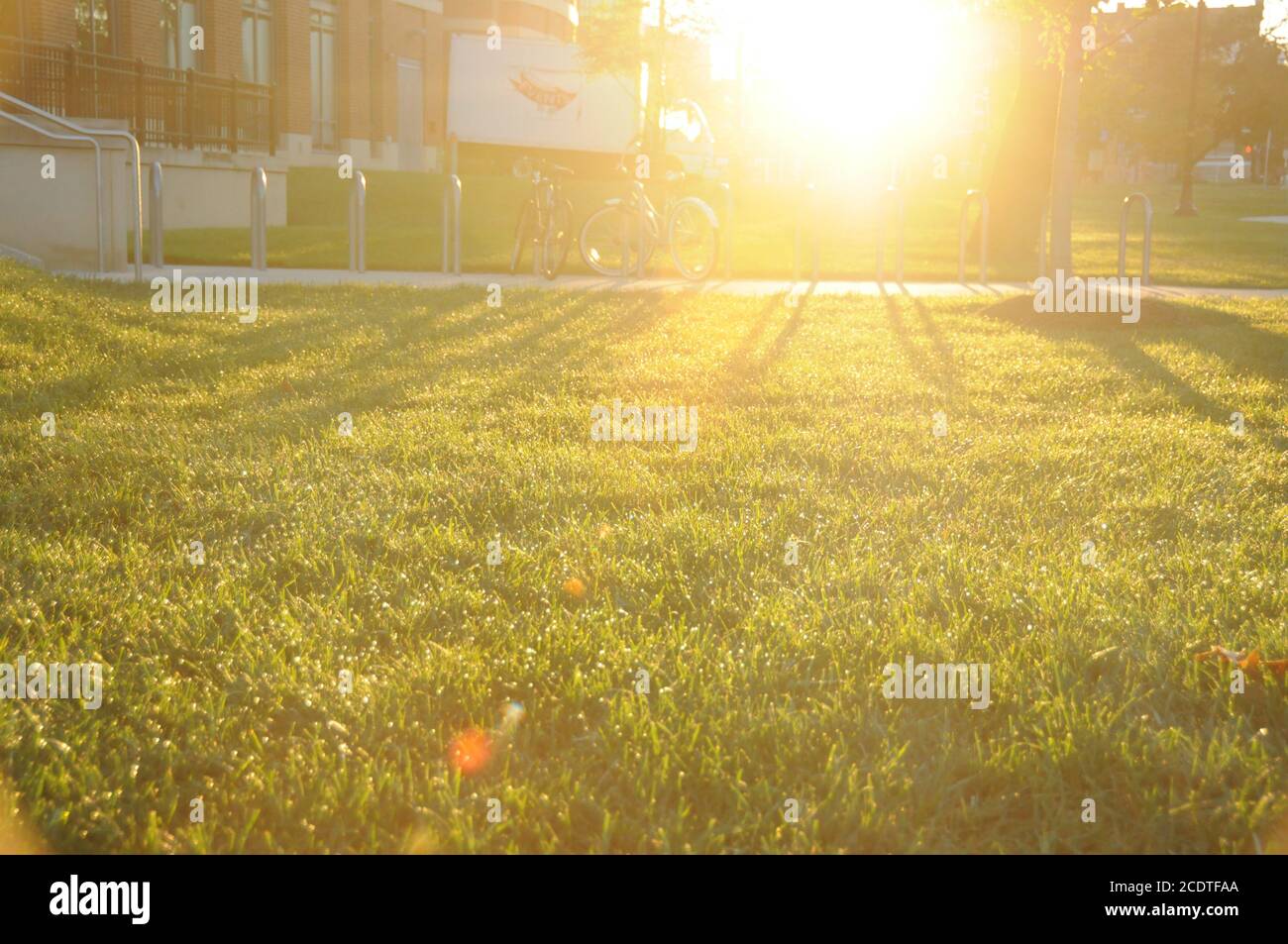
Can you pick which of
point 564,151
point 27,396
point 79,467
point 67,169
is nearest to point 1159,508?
point 79,467

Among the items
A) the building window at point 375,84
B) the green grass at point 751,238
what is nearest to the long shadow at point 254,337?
the green grass at point 751,238

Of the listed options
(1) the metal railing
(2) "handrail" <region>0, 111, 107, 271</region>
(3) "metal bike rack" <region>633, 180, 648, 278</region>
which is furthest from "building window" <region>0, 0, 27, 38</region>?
(3) "metal bike rack" <region>633, 180, 648, 278</region>

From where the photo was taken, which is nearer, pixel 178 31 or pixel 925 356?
A: pixel 925 356

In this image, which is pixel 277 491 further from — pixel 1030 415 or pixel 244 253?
pixel 244 253

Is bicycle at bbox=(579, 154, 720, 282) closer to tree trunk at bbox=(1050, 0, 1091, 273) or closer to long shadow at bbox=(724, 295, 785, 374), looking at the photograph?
long shadow at bbox=(724, 295, 785, 374)

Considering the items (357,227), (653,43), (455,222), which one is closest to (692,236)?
(455,222)

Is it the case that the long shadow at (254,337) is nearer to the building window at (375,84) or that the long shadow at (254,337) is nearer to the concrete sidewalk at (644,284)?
the concrete sidewalk at (644,284)

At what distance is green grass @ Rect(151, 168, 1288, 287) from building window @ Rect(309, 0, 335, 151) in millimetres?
8067

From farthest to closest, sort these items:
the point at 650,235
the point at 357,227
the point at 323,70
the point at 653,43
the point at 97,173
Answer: the point at 323,70, the point at 653,43, the point at 650,235, the point at 357,227, the point at 97,173

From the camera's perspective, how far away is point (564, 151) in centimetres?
4088

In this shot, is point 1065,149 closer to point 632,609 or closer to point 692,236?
point 692,236

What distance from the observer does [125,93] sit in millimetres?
20984

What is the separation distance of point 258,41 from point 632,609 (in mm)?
31414

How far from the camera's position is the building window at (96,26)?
2484 cm
